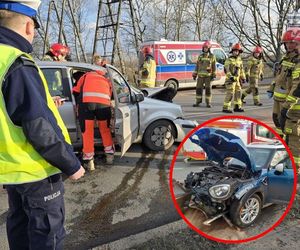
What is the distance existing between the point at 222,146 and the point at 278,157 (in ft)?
1.24

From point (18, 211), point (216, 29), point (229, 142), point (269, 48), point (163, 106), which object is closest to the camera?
point (229, 142)

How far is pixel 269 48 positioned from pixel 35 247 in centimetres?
2212

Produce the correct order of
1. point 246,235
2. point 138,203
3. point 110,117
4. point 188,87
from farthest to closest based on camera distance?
point 188,87 < point 110,117 < point 138,203 < point 246,235

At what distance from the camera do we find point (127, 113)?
4.47 meters

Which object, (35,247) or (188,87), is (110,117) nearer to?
(35,247)

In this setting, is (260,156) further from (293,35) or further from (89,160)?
(89,160)

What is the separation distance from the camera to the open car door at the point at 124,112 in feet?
14.0

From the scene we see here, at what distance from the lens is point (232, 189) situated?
190cm

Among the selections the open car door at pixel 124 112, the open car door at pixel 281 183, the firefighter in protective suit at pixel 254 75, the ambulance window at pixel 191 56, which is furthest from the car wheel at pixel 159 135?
the ambulance window at pixel 191 56

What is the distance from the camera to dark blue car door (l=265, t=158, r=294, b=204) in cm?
187

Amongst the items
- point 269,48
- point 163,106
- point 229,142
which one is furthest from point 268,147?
point 269,48

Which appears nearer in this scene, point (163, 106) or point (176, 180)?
point (176, 180)

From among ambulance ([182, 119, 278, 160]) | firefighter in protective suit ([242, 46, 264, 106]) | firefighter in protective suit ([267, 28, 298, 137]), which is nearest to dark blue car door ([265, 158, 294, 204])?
ambulance ([182, 119, 278, 160])

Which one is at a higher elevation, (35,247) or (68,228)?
(35,247)
